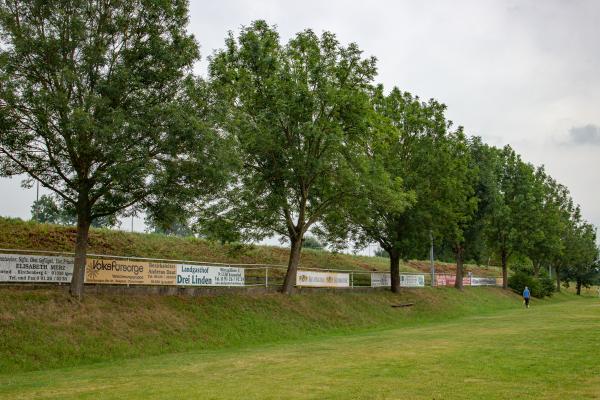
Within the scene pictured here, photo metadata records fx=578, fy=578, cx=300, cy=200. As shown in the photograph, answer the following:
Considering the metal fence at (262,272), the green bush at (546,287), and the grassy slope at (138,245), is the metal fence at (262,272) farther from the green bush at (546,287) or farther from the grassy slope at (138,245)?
the green bush at (546,287)

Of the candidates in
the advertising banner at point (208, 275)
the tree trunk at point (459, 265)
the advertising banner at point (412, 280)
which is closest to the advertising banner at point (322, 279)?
the advertising banner at point (208, 275)

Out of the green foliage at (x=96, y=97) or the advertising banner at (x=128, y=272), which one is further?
the advertising banner at (x=128, y=272)

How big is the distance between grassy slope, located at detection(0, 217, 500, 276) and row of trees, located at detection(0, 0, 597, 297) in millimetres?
3690

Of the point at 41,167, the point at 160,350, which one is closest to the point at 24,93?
the point at 41,167

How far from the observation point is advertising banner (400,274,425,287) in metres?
46.4

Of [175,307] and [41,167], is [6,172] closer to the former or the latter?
[41,167]

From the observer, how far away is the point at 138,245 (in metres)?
31.6

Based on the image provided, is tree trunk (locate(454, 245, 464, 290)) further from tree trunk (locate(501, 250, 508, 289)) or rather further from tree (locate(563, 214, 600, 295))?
tree (locate(563, 214, 600, 295))

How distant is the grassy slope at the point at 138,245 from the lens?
26.0 m

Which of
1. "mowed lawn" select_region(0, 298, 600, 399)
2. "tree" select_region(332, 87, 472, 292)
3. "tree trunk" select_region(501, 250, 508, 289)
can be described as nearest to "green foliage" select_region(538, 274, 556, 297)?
"tree trunk" select_region(501, 250, 508, 289)

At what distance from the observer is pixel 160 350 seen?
20.5 m

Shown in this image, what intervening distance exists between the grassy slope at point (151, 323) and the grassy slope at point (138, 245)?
192 inches

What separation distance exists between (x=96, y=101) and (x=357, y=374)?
1234cm

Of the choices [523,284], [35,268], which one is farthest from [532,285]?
[35,268]
